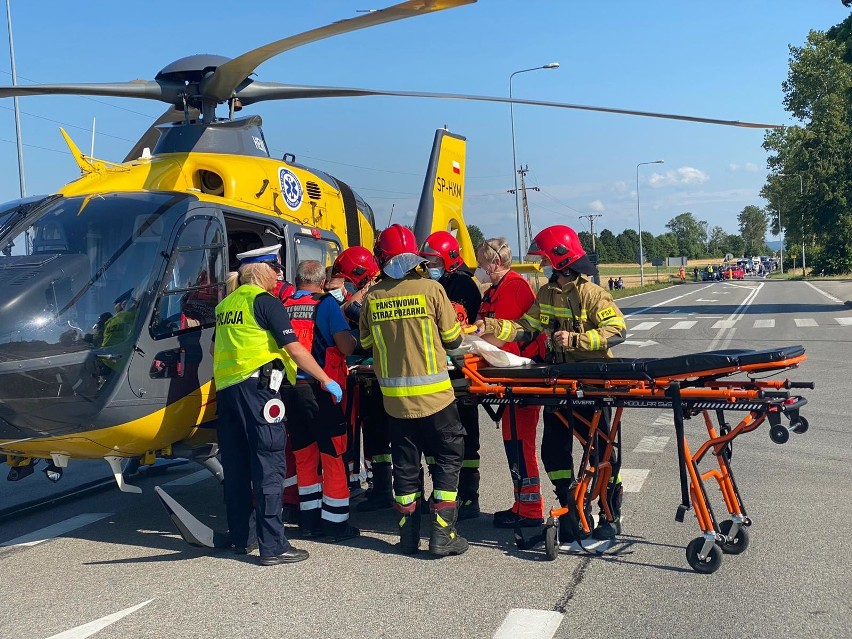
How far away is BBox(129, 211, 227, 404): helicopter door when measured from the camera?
5.58m

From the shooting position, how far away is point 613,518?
5.70 meters

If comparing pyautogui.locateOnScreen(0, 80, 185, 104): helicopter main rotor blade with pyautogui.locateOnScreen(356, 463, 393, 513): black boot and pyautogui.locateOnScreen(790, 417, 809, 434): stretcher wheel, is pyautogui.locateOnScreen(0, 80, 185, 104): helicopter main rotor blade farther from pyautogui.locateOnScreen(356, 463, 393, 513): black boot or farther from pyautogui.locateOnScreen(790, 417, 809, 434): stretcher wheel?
pyautogui.locateOnScreen(790, 417, 809, 434): stretcher wheel

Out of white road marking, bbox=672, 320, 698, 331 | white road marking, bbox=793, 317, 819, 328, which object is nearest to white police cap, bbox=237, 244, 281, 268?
white road marking, bbox=672, 320, 698, 331

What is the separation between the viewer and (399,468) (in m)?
5.61

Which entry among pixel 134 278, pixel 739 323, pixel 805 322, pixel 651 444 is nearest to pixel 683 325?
pixel 739 323

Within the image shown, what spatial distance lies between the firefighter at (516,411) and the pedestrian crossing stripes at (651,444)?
267 centimetres

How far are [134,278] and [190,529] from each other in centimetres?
168

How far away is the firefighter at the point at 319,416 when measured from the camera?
5.92 m

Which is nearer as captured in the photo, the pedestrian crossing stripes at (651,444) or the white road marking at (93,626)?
the white road marking at (93,626)

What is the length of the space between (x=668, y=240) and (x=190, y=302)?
179092 millimetres

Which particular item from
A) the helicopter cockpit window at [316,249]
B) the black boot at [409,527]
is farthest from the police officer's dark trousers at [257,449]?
the helicopter cockpit window at [316,249]

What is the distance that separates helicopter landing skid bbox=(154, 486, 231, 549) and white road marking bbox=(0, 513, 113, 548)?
1.19 m

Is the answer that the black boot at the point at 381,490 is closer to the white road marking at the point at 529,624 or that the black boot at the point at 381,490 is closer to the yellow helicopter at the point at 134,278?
the yellow helicopter at the point at 134,278

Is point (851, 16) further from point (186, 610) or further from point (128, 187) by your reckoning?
point (186, 610)
